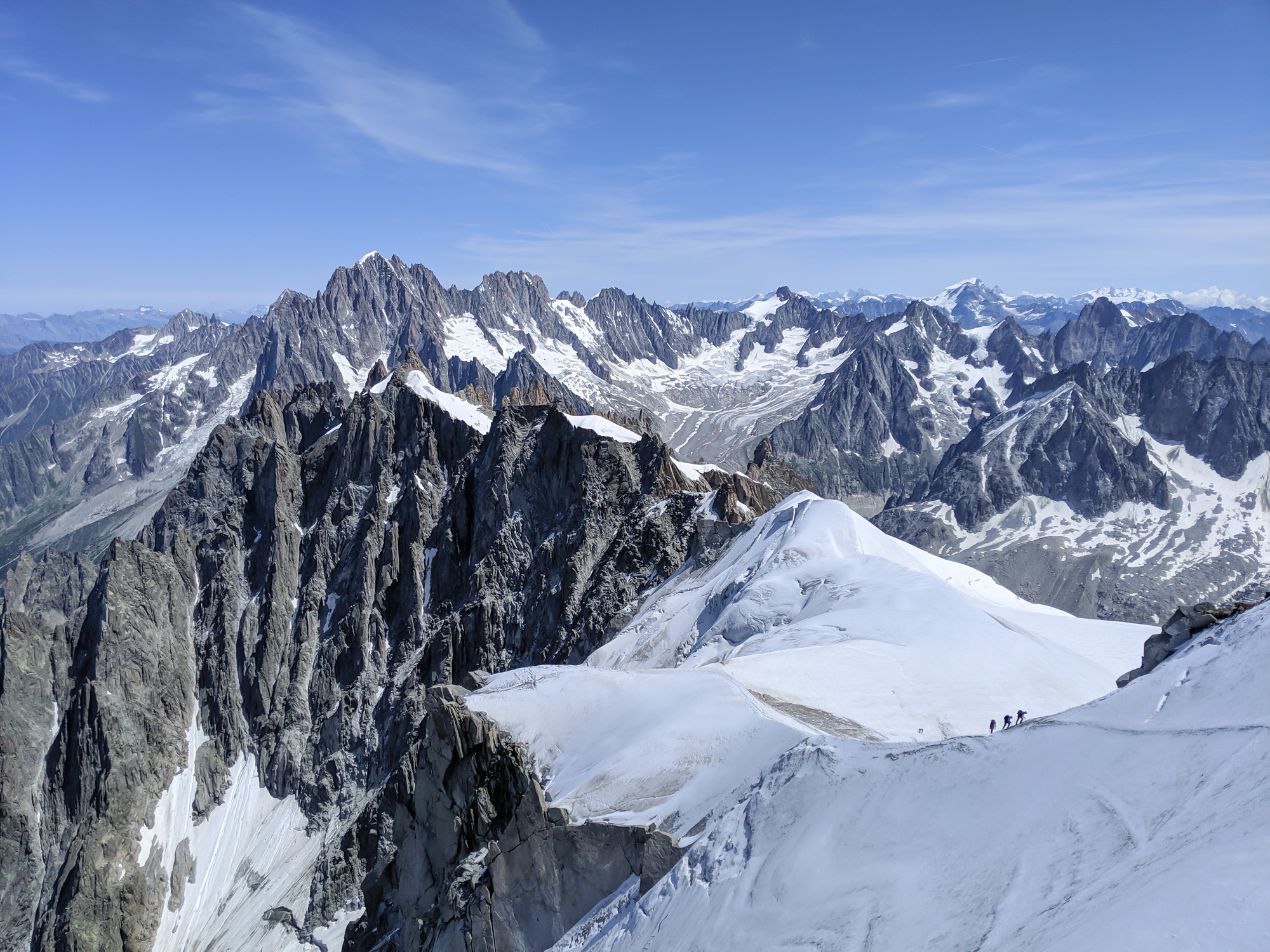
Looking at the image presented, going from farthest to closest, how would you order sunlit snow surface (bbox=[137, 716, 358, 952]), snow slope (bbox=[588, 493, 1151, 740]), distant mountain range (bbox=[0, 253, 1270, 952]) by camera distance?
sunlit snow surface (bbox=[137, 716, 358, 952]) → snow slope (bbox=[588, 493, 1151, 740]) → distant mountain range (bbox=[0, 253, 1270, 952])

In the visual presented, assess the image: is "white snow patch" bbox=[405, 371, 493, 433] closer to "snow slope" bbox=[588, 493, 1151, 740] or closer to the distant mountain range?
the distant mountain range

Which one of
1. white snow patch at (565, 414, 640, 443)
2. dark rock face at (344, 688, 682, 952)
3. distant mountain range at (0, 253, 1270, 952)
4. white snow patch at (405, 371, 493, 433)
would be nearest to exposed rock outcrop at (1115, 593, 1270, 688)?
distant mountain range at (0, 253, 1270, 952)

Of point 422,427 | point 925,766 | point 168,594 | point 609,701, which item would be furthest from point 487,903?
point 168,594

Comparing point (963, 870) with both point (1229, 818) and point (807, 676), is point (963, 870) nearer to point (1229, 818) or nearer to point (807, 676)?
point (1229, 818)

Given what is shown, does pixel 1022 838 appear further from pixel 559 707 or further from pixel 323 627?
pixel 323 627

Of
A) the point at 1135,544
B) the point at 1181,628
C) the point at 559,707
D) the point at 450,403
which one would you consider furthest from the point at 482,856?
the point at 1135,544

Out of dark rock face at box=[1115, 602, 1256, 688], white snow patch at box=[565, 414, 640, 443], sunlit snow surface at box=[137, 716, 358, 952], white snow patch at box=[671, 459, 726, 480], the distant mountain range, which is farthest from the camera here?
white snow patch at box=[565, 414, 640, 443]
